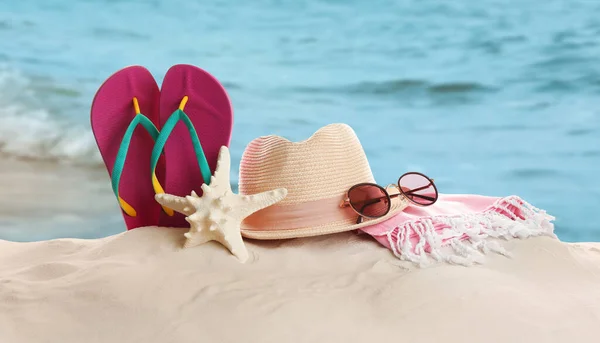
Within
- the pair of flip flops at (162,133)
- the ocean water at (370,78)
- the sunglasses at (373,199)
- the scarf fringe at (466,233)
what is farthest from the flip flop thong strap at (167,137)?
the ocean water at (370,78)

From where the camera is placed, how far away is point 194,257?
1345mm

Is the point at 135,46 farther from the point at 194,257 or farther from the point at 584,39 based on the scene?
the point at 584,39

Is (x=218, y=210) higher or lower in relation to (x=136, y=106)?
lower

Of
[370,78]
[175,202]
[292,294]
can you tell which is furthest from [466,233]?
[370,78]

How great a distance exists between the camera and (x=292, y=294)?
1210 millimetres

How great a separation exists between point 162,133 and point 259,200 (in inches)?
12.1

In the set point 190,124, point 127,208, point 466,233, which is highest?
point 190,124

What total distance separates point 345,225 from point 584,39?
2.19 metres

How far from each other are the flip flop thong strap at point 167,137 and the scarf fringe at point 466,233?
482 millimetres

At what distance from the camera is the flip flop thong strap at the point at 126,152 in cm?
146

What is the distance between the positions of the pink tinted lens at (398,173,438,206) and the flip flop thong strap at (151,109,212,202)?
498 mm

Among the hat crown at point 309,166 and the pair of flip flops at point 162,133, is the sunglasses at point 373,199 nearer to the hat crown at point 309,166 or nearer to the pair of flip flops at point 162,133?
the hat crown at point 309,166

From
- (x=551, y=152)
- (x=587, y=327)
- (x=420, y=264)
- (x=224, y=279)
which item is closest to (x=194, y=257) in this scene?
(x=224, y=279)

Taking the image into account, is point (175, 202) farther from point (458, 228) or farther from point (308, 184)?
point (458, 228)
